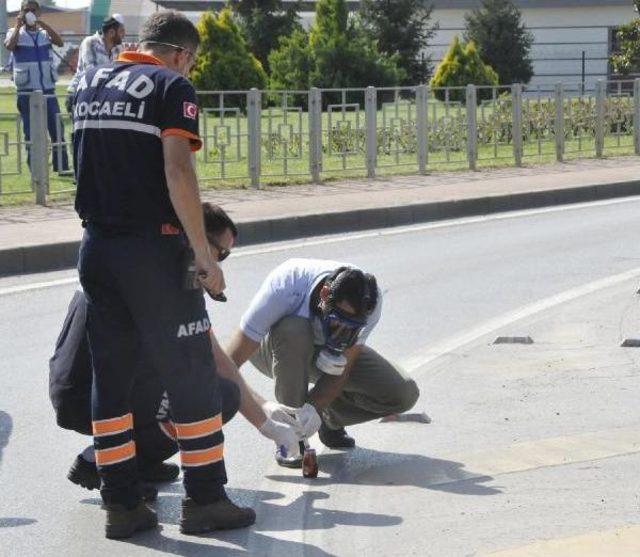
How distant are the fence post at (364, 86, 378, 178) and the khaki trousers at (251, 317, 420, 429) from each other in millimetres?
13125

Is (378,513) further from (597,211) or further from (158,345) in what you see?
(597,211)

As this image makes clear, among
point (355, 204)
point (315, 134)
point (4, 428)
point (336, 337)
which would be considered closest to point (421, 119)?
point (315, 134)

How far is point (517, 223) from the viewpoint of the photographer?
54.7ft

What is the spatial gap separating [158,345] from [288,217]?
10.3 m

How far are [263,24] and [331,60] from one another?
8.63 m

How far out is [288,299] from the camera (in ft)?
21.5

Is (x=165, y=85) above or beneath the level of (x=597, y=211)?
above

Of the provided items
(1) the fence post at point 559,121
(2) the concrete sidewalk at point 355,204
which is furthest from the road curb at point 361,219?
(1) the fence post at point 559,121

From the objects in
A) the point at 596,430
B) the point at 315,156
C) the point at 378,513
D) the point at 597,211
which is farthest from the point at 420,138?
the point at 378,513

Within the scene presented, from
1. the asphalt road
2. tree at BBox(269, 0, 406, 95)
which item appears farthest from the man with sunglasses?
tree at BBox(269, 0, 406, 95)

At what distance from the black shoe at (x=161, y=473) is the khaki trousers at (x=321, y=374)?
537 millimetres

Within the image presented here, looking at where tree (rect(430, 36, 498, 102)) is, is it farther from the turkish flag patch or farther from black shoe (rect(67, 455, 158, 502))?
the turkish flag patch

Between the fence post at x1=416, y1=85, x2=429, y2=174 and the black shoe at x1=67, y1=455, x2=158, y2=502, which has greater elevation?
the fence post at x1=416, y1=85, x2=429, y2=174

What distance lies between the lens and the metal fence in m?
17.0
